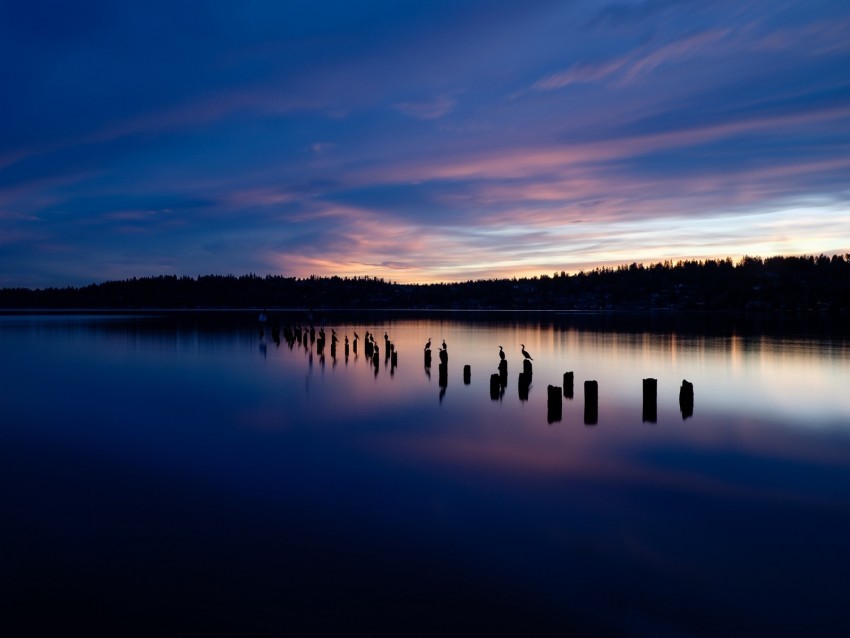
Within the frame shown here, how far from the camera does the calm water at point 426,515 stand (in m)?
5.37

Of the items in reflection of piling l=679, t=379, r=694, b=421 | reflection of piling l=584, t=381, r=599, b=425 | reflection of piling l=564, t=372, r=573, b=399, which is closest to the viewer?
reflection of piling l=584, t=381, r=599, b=425

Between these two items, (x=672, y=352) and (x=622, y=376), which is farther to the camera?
(x=672, y=352)

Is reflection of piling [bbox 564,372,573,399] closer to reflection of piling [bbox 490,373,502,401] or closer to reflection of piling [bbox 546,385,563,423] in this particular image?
reflection of piling [bbox 490,373,502,401]

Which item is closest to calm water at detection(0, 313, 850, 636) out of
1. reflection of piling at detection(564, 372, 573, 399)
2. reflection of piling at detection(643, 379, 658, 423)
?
reflection of piling at detection(564, 372, 573, 399)

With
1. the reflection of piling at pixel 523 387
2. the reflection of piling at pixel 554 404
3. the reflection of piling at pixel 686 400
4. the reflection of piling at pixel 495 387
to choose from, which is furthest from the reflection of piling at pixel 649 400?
the reflection of piling at pixel 495 387

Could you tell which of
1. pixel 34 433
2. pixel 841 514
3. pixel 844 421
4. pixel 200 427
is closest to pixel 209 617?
pixel 841 514

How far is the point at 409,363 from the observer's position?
28312 mm

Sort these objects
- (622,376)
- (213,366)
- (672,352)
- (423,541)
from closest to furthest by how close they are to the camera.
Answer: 1. (423,541)
2. (622,376)
3. (213,366)
4. (672,352)

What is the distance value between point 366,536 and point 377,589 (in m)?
1.34

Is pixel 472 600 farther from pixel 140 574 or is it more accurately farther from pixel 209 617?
pixel 140 574

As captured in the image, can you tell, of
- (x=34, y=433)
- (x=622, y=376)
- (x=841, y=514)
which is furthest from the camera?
(x=622, y=376)

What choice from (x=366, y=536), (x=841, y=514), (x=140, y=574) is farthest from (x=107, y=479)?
(x=841, y=514)

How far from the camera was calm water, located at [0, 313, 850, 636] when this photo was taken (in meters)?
5.37

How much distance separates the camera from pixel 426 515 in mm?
7785
